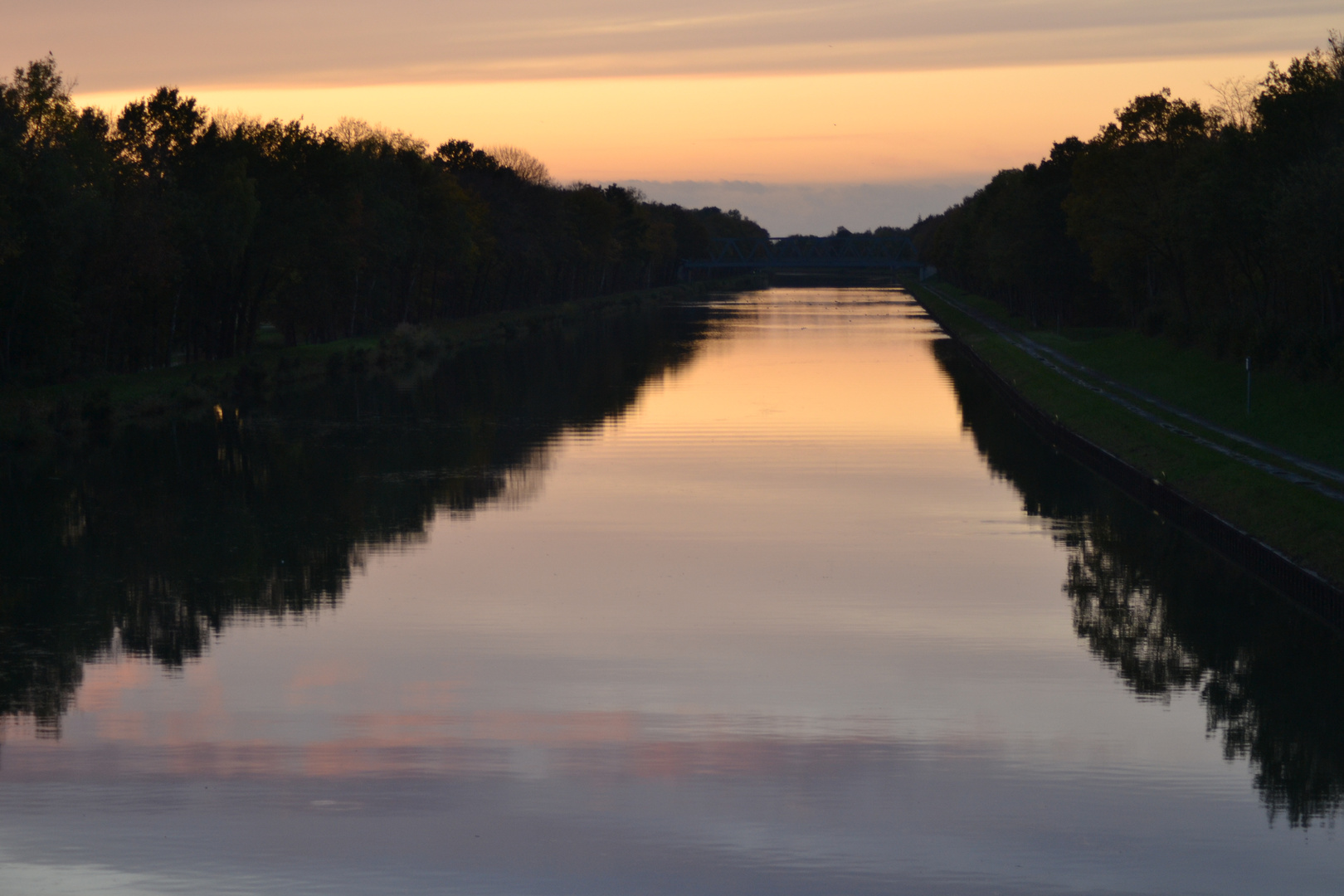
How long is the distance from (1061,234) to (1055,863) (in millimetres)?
88369

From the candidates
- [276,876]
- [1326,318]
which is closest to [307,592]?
[276,876]

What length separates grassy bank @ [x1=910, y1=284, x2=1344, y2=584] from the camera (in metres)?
27.4

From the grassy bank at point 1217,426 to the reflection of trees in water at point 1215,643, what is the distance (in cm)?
109

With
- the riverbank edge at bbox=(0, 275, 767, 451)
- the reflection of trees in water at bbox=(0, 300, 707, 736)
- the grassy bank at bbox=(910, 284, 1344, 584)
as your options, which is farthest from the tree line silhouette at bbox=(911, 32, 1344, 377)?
the riverbank edge at bbox=(0, 275, 767, 451)

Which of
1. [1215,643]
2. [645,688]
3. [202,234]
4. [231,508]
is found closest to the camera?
[645,688]

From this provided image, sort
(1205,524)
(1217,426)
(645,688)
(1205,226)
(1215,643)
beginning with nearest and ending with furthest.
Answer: (645,688) → (1215,643) → (1205,524) → (1217,426) → (1205,226)

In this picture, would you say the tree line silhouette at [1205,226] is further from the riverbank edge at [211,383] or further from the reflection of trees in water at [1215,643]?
the riverbank edge at [211,383]

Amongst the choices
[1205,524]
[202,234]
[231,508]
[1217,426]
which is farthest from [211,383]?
[1205,524]

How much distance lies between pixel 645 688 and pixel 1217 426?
29.1m

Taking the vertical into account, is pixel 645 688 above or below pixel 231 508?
below

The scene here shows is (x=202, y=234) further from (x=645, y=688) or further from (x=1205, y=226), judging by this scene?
(x=645, y=688)

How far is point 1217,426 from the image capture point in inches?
1724

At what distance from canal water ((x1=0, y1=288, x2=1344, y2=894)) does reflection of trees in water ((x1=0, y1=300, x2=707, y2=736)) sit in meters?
0.16

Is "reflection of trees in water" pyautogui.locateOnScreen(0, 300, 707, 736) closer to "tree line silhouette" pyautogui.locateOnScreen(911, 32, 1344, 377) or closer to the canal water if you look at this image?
the canal water
